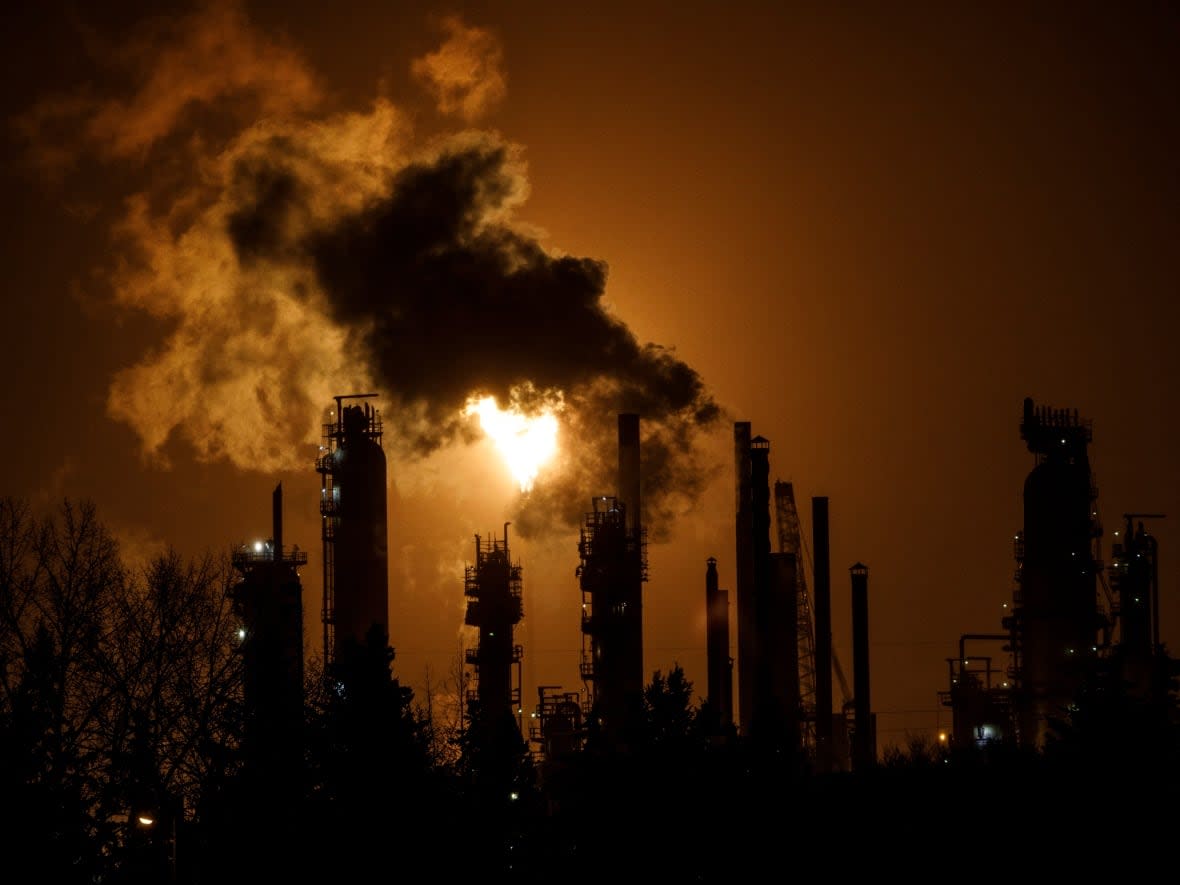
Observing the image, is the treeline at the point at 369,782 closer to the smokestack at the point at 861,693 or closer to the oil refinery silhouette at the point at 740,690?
the oil refinery silhouette at the point at 740,690

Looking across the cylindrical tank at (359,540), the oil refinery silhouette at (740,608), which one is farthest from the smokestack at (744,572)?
the cylindrical tank at (359,540)

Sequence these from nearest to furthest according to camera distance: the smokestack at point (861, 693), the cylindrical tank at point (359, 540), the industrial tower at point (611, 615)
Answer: the cylindrical tank at point (359, 540), the industrial tower at point (611, 615), the smokestack at point (861, 693)

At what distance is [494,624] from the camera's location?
6122 centimetres

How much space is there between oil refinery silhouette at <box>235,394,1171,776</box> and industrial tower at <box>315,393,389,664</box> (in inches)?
1.8

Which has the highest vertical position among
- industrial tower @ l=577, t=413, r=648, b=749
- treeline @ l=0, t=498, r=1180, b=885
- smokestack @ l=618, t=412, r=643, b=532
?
smokestack @ l=618, t=412, r=643, b=532

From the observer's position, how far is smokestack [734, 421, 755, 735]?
6725 cm

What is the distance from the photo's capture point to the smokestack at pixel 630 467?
62781mm

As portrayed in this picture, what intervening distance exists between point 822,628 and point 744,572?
7.00 meters

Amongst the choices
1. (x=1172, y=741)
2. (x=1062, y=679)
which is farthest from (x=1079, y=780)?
(x=1062, y=679)

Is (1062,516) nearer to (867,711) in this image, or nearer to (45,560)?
(867,711)

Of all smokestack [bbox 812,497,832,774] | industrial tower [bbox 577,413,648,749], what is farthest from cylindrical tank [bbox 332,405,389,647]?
smokestack [bbox 812,497,832,774]

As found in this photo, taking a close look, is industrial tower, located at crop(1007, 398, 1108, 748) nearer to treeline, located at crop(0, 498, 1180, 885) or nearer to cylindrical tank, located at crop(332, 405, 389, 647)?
treeline, located at crop(0, 498, 1180, 885)

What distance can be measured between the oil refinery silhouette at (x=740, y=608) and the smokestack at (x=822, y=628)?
8 centimetres

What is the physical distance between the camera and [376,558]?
54.9 m
